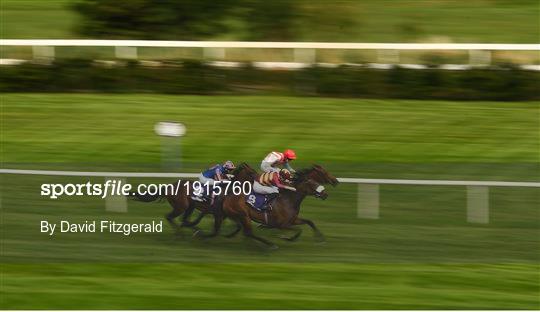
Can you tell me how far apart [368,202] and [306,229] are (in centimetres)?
89

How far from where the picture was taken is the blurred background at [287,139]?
7.11 metres

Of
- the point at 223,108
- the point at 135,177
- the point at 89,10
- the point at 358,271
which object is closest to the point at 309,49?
the point at 223,108

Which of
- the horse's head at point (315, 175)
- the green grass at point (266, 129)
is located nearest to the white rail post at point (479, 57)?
the green grass at point (266, 129)

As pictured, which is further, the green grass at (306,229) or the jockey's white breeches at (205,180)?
the jockey's white breeches at (205,180)

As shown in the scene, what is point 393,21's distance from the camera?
59.6 feet

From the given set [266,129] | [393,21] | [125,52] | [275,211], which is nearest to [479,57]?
[393,21]

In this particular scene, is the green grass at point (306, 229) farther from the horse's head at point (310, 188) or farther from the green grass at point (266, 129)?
the horse's head at point (310, 188)

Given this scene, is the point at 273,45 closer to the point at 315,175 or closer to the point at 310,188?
the point at 315,175

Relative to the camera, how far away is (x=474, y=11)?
61.1 feet

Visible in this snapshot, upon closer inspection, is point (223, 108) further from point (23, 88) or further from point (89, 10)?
point (89, 10)

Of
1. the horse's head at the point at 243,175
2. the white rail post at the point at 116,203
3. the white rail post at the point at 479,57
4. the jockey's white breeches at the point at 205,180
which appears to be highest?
the white rail post at the point at 479,57

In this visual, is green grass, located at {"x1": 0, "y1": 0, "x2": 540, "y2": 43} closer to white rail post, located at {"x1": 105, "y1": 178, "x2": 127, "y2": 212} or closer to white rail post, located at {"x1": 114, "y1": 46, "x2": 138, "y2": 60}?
white rail post, located at {"x1": 114, "y1": 46, "x2": 138, "y2": 60}

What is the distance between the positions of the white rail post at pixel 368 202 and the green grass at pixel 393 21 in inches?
321

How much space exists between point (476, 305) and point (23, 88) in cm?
916
